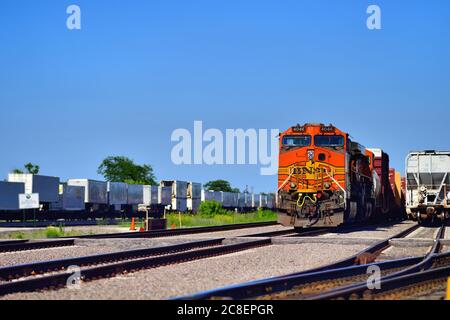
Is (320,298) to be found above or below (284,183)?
below

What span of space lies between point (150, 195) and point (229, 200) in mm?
18084

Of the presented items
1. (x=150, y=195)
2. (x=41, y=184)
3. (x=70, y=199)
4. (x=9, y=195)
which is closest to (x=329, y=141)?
(x=9, y=195)

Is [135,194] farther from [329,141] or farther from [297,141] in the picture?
[329,141]

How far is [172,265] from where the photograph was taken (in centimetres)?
1238

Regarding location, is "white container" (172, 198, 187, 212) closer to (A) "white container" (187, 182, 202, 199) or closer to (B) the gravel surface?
(A) "white container" (187, 182, 202, 199)

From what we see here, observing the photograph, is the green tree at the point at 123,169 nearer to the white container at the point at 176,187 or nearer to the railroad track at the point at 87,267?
the white container at the point at 176,187

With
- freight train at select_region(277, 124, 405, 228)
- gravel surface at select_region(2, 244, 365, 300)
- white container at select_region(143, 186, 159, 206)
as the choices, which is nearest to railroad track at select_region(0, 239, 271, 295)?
gravel surface at select_region(2, 244, 365, 300)

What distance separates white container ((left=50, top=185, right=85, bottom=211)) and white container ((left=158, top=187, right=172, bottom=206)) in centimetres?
1144

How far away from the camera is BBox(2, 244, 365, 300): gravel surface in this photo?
8477 millimetres

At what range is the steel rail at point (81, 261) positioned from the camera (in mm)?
10391
